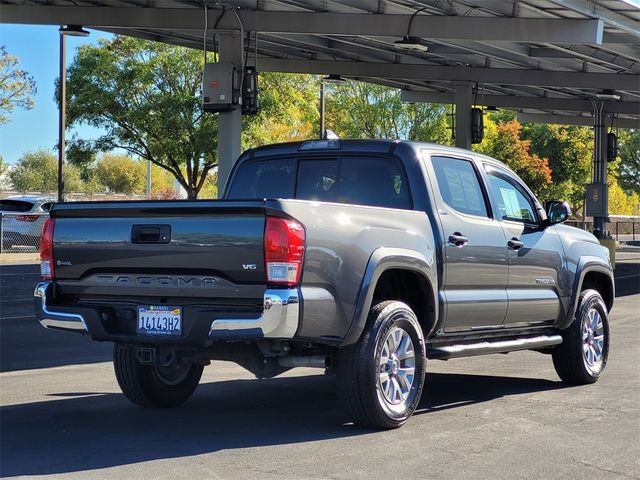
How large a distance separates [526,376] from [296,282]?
171 inches

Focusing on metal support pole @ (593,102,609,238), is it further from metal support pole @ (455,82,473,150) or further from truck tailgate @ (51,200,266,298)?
truck tailgate @ (51,200,266,298)

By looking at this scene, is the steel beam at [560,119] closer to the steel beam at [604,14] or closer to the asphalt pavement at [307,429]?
the steel beam at [604,14]

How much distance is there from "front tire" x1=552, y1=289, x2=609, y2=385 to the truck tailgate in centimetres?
405

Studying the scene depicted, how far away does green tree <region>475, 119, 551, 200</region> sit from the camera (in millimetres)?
54531

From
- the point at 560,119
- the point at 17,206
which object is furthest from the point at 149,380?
the point at 560,119

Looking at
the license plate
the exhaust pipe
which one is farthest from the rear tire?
the exhaust pipe

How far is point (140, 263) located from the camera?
679cm

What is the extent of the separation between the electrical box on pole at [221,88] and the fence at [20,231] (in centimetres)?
1338

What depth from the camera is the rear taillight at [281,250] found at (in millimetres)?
6297

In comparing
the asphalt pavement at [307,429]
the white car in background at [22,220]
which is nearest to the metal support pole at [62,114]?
the white car in background at [22,220]

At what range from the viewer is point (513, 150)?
54.6m

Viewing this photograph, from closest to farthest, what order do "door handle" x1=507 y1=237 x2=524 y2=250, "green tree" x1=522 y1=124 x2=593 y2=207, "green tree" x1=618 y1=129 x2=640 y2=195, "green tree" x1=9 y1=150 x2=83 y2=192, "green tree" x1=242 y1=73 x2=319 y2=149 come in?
1. "door handle" x1=507 y1=237 x2=524 y2=250
2. "green tree" x1=242 y1=73 x2=319 y2=149
3. "green tree" x1=522 y1=124 x2=593 y2=207
4. "green tree" x1=618 y1=129 x2=640 y2=195
5. "green tree" x1=9 y1=150 x2=83 y2=192

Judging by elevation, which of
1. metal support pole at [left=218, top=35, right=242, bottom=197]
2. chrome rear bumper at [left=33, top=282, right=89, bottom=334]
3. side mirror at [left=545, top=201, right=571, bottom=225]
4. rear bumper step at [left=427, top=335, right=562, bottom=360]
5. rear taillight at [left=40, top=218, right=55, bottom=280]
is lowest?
rear bumper step at [left=427, top=335, right=562, bottom=360]

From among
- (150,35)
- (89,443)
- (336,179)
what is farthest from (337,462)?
(150,35)
